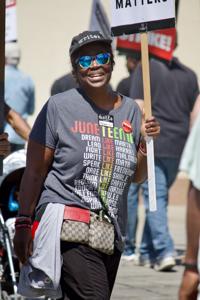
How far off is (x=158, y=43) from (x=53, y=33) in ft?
19.4

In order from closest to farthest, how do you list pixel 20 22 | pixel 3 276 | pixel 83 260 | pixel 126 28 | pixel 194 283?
pixel 194 283 → pixel 83 260 → pixel 126 28 → pixel 3 276 → pixel 20 22

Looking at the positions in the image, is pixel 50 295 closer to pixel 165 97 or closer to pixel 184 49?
pixel 165 97

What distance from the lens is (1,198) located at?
8.16 meters

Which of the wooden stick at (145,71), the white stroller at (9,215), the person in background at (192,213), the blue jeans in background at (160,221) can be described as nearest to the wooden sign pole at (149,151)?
the wooden stick at (145,71)

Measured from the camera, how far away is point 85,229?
564 cm

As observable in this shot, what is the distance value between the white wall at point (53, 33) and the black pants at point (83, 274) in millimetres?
11254

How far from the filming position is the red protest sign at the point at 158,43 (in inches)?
428

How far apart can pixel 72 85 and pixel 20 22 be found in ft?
21.4

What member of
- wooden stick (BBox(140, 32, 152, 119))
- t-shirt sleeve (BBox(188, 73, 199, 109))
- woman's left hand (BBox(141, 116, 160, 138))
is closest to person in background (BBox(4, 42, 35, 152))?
t-shirt sleeve (BBox(188, 73, 199, 109))

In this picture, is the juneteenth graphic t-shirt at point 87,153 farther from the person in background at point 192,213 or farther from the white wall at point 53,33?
the white wall at point 53,33

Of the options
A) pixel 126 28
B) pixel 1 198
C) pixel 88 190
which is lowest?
pixel 1 198

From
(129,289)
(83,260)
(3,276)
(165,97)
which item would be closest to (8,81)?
(165,97)

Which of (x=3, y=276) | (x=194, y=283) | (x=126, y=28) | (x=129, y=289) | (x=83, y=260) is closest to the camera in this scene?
(x=194, y=283)

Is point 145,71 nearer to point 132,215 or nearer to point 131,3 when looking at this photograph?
point 131,3
